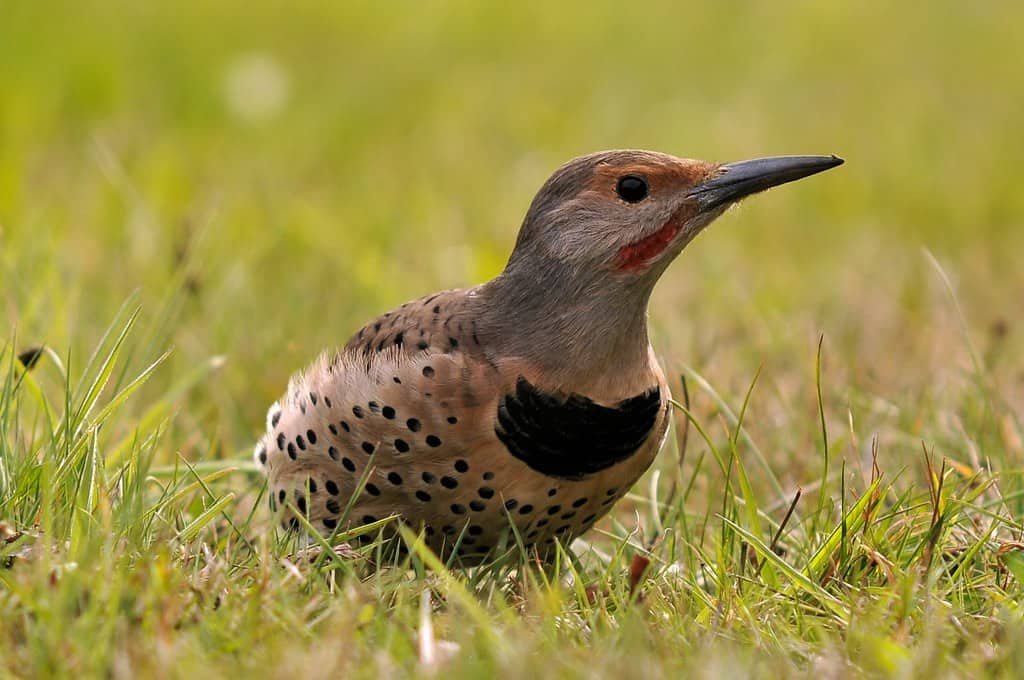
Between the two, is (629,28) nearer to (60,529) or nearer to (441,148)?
(441,148)

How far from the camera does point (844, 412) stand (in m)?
4.90

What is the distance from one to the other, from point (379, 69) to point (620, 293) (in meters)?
7.31

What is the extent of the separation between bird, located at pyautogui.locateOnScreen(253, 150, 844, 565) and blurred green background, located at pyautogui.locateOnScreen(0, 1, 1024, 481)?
45 cm

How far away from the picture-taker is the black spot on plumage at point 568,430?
374 cm

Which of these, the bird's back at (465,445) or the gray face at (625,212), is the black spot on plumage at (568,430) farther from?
the gray face at (625,212)

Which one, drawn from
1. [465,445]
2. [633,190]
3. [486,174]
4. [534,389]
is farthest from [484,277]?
[465,445]

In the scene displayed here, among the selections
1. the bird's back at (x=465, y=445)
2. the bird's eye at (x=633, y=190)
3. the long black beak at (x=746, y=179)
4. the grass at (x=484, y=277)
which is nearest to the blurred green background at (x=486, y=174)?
the grass at (x=484, y=277)

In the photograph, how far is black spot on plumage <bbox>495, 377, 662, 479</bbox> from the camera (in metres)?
3.74

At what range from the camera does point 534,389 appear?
3830 mm

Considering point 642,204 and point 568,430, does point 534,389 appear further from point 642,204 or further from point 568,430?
point 642,204

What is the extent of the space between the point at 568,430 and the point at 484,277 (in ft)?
9.85

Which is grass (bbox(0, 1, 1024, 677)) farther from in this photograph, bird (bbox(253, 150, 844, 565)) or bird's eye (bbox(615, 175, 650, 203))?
bird's eye (bbox(615, 175, 650, 203))

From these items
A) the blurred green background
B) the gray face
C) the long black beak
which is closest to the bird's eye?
the gray face

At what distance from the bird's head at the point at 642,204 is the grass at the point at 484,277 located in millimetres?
455
